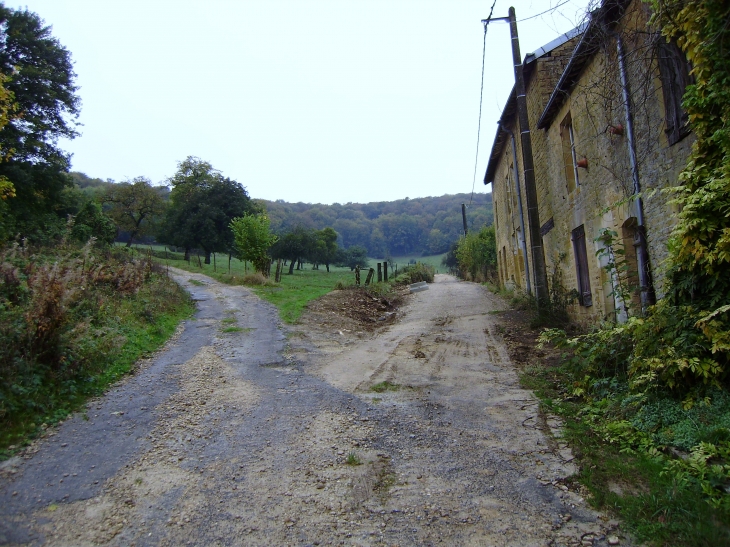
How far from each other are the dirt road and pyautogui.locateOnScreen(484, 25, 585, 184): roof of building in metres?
5.64

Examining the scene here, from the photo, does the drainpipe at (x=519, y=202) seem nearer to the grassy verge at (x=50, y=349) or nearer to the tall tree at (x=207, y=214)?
the grassy verge at (x=50, y=349)

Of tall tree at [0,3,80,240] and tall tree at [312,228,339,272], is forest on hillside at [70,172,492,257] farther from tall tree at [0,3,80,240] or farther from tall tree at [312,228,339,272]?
tall tree at [0,3,80,240]

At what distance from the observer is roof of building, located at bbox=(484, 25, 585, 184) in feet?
37.9

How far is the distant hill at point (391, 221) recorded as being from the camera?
3219 inches

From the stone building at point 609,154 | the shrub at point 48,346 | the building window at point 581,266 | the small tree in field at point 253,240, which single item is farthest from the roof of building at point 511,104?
the small tree in field at point 253,240

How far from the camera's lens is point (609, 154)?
7.94 metres

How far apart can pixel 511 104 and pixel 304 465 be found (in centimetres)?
1481

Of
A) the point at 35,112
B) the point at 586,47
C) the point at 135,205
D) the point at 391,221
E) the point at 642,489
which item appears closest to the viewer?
the point at 642,489

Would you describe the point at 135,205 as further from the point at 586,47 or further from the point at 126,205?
the point at 586,47

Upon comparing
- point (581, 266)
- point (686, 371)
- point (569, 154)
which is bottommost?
point (686, 371)

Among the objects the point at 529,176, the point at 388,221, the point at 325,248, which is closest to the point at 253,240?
the point at 529,176

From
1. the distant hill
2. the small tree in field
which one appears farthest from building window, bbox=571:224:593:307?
the distant hill

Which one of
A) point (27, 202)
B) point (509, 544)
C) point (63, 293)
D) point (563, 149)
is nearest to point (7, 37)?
point (27, 202)

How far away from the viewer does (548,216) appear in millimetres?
12477
